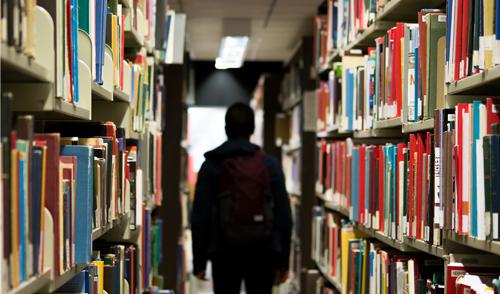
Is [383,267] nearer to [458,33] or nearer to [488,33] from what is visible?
[458,33]

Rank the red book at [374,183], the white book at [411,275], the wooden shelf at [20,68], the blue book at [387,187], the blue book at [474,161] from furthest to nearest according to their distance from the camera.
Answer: the red book at [374,183] < the blue book at [387,187] < the white book at [411,275] < the blue book at [474,161] < the wooden shelf at [20,68]

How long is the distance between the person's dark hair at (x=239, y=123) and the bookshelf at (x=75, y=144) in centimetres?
52

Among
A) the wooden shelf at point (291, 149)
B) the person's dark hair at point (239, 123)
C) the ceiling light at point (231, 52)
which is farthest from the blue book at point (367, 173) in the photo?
the ceiling light at point (231, 52)

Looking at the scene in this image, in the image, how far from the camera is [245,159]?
3514 mm

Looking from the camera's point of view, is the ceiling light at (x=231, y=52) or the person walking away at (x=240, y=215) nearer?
the person walking away at (x=240, y=215)

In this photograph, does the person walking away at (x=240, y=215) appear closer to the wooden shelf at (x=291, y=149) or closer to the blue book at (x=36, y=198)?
the blue book at (x=36, y=198)

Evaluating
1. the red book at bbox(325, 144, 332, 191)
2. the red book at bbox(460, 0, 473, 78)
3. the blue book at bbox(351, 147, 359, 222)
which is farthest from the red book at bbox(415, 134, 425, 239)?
the red book at bbox(325, 144, 332, 191)

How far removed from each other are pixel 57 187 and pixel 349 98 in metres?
2.15

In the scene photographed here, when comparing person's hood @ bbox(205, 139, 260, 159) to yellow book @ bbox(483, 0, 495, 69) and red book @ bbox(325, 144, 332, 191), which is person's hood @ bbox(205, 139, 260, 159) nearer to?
red book @ bbox(325, 144, 332, 191)

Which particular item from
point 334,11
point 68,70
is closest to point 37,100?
point 68,70

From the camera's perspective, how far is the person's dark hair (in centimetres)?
362

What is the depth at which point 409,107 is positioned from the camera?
241 centimetres

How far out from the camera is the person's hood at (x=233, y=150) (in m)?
3.51

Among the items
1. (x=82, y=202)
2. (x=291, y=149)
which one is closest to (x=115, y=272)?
(x=82, y=202)
